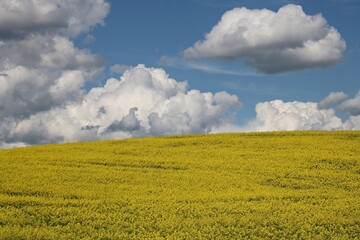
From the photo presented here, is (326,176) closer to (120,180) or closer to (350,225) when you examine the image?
(350,225)

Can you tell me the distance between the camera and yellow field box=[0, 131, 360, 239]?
2111 cm

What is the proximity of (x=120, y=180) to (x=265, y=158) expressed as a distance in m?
12.0

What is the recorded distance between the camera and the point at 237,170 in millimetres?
32750

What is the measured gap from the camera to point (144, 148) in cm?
4031

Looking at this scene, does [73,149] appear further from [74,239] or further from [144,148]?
[74,239]

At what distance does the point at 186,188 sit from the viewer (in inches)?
1110

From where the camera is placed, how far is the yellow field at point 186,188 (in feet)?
69.3

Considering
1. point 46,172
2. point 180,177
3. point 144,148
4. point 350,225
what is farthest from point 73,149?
point 350,225

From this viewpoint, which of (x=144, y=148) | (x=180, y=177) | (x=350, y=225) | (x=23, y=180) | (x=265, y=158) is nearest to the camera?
(x=350, y=225)

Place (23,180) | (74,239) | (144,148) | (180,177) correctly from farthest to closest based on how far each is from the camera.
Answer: (144,148) → (180,177) → (23,180) → (74,239)

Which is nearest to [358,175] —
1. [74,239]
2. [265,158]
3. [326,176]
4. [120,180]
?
[326,176]

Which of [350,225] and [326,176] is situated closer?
[350,225]

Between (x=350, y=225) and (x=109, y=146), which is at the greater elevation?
(x=109, y=146)

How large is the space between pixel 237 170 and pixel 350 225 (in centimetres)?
1162
